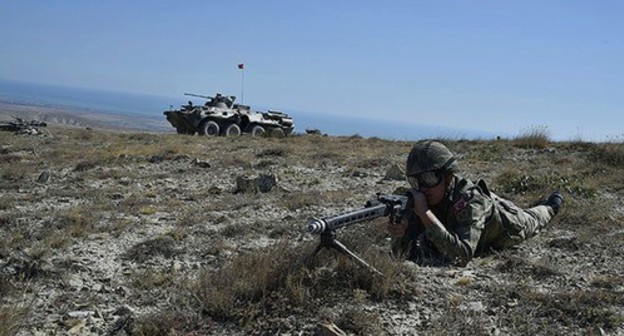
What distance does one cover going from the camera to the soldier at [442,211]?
4.52m

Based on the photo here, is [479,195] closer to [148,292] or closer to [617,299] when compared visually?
[617,299]

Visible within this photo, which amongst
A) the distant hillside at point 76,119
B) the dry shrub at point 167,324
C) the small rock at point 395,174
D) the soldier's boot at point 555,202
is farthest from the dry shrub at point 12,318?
the distant hillside at point 76,119

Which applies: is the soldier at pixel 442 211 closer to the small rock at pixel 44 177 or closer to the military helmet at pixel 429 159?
→ the military helmet at pixel 429 159

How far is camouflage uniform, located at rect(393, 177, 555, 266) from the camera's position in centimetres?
462

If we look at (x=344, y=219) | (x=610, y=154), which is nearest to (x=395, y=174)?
(x=610, y=154)

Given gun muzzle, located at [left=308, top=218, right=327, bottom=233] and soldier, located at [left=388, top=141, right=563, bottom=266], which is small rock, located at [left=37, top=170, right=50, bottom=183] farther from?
gun muzzle, located at [left=308, top=218, right=327, bottom=233]

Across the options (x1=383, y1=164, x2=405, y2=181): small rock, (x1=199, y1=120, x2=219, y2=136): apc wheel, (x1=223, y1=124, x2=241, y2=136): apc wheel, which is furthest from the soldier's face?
(x1=223, y1=124, x2=241, y2=136): apc wheel

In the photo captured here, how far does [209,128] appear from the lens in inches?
888

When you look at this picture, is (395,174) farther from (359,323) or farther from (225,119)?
(225,119)

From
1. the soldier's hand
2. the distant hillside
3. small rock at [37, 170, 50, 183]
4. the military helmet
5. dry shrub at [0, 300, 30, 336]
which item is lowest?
the distant hillside

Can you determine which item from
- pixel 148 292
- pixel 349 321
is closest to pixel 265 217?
pixel 148 292

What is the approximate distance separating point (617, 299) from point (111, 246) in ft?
15.5

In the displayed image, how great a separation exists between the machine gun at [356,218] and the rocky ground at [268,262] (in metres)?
0.32

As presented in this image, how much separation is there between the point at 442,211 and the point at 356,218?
1.45 meters
